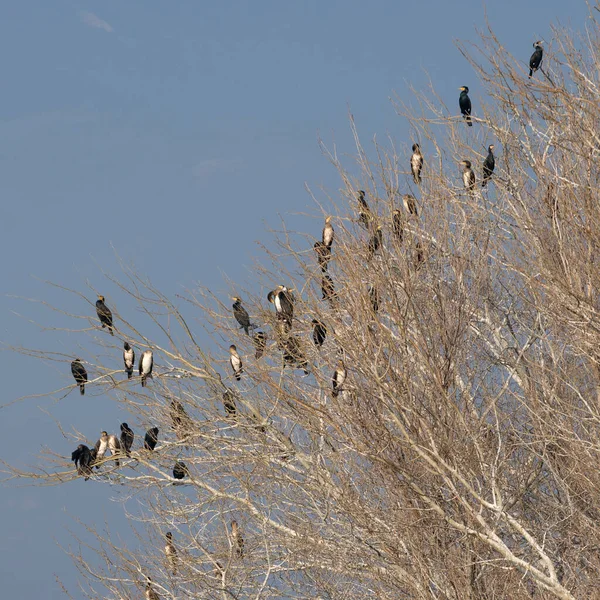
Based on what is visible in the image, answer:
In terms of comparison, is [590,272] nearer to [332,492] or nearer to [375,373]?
[375,373]

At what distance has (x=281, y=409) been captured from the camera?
10430 mm

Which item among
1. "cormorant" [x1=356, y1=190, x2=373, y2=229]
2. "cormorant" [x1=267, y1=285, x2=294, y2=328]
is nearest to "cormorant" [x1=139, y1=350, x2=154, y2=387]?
"cormorant" [x1=267, y1=285, x2=294, y2=328]

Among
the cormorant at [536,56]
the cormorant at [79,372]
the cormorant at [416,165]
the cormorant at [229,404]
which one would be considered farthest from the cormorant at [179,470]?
the cormorant at [536,56]

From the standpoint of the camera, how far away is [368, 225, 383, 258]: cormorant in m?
10.4

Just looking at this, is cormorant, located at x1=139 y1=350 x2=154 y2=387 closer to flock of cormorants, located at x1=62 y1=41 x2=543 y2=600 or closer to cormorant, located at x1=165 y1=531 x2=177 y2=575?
flock of cormorants, located at x1=62 y1=41 x2=543 y2=600

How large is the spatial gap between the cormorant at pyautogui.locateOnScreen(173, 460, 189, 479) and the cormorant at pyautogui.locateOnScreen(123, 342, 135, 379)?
106cm

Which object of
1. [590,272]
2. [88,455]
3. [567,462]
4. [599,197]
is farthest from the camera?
Result: [567,462]

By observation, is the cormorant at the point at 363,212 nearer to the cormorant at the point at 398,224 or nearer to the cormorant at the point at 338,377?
the cormorant at the point at 398,224

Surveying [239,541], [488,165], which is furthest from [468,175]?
[239,541]

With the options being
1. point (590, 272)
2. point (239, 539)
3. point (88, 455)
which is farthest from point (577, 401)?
point (88, 455)

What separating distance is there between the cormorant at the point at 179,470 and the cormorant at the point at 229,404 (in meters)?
0.82

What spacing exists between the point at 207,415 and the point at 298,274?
1.77 meters

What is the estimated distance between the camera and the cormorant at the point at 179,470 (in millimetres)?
10641

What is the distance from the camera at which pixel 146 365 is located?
10.6m
